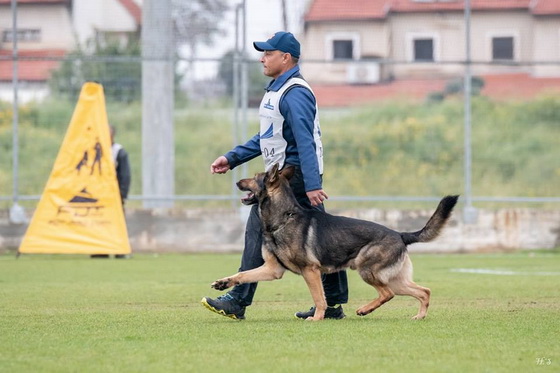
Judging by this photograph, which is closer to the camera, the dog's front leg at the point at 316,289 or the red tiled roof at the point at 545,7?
the dog's front leg at the point at 316,289

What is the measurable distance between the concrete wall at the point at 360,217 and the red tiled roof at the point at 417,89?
7.16ft

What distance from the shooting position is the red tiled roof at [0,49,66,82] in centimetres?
1625

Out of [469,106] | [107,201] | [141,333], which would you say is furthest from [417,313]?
[469,106]

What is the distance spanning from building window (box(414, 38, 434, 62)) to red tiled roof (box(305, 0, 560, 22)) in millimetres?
484

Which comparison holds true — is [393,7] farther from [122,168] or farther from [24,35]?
[24,35]

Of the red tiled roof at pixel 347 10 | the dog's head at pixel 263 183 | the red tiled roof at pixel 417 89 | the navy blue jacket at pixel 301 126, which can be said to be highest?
the red tiled roof at pixel 347 10

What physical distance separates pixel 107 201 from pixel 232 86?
2996 millimetres

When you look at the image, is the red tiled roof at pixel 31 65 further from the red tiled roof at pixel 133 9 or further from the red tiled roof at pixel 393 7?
the red tiled roof at pixel 393 7

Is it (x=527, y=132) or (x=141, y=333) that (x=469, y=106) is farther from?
(x=141, y=333)

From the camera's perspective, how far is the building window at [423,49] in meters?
17.1

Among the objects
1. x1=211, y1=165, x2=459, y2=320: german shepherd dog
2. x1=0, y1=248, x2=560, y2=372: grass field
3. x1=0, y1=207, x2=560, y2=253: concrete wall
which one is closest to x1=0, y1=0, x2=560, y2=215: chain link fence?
x1=0, y1=207, x2=560, y2=253: concrete wall

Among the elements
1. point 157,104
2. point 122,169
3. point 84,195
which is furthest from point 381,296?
point 157,104

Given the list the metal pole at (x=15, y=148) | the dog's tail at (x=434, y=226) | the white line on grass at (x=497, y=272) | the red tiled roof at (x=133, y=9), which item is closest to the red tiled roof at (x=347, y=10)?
the red tiled roof at (x=133, y=9)

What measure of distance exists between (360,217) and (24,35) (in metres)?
5.70
